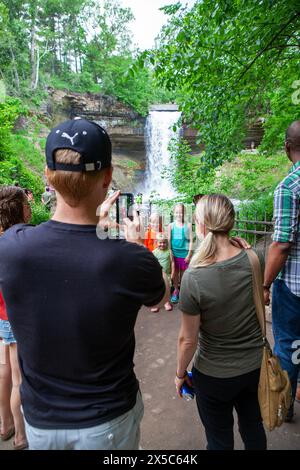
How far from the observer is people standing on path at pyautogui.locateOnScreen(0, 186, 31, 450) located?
6.92 feet

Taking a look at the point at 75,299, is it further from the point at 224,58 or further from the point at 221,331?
the point at 224,58

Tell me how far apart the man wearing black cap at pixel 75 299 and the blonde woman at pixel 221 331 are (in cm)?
49

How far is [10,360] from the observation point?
2.27 meters

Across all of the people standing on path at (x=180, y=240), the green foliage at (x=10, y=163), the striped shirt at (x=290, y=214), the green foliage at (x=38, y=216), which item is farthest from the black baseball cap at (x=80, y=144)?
the green foliage at (x=38, y=216)

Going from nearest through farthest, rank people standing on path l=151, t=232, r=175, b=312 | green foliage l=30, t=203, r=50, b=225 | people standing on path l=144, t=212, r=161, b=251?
people standing on path l=151, t=232, r=175, b=312, people standing on path l=144, t=212, r=161, b=251, green foliage l=30, t=203, r=50, b=225

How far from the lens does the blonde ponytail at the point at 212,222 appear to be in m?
1.62

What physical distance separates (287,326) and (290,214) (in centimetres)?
86

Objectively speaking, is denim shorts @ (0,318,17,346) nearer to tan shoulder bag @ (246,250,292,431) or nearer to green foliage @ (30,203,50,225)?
tan shoulder bag @ (246,250,292,431)

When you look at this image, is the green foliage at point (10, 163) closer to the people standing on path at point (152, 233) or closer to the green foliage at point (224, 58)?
the people standing on path at point (152, 233)

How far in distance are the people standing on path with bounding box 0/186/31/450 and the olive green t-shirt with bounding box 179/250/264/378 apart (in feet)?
4.35

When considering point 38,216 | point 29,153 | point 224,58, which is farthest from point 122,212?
point 29,153

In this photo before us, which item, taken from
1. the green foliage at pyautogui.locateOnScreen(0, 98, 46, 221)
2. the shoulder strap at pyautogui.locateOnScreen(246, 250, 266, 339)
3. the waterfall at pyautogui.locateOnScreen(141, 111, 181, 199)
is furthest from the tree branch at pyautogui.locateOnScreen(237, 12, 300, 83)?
the waterfall at pyautogui.locateOnScreen(141, 111, 181, 199)
